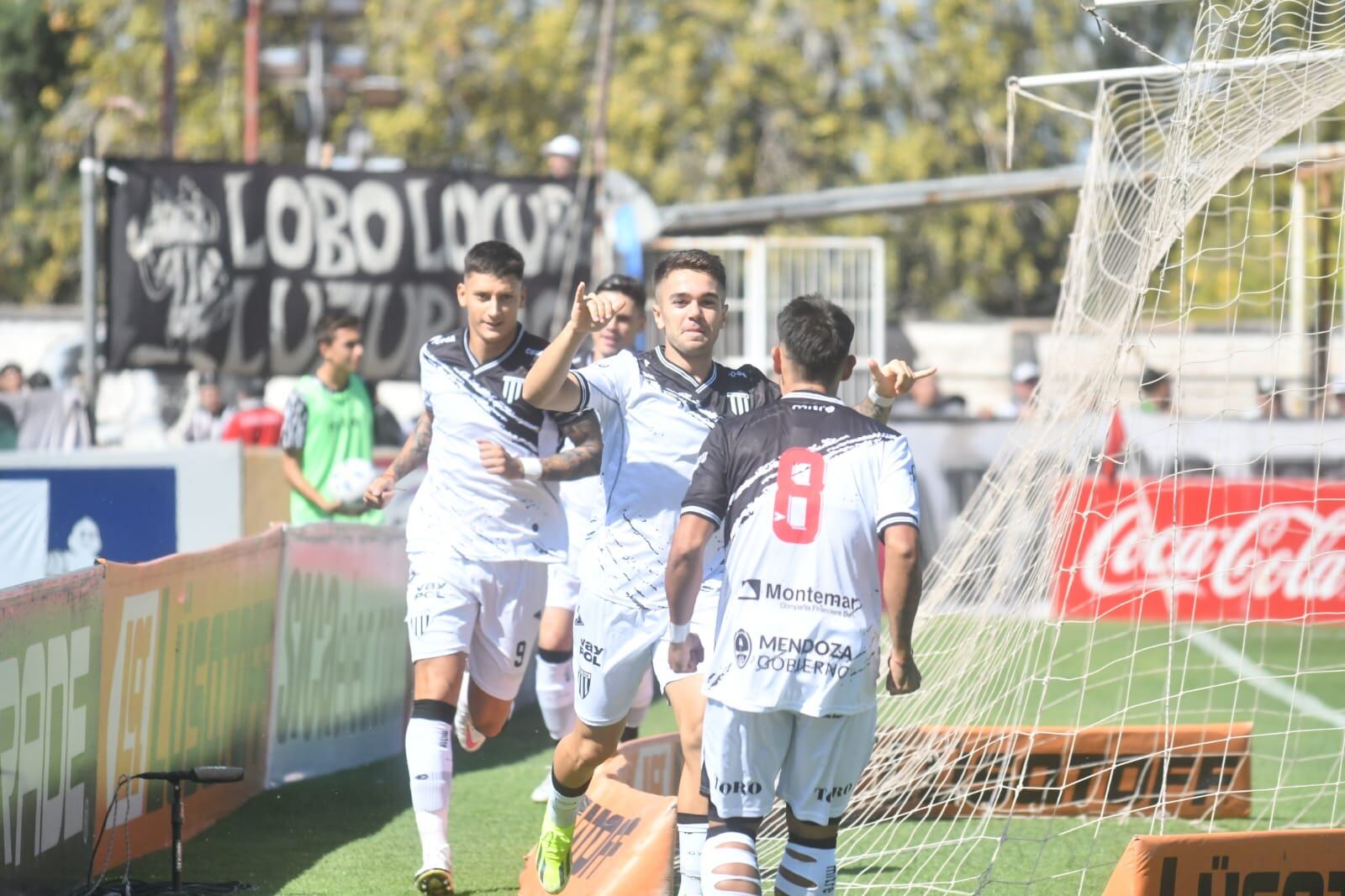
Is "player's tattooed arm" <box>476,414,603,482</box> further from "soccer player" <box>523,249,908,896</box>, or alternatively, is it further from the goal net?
the goal net

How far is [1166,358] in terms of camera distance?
27688mm

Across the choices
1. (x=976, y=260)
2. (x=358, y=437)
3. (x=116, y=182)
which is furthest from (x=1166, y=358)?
(x=358, y=437)

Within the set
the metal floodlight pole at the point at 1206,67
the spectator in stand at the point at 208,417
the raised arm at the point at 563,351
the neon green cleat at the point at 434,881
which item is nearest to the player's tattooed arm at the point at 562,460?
the raised arm at the point at 563,351

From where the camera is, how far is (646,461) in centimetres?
551

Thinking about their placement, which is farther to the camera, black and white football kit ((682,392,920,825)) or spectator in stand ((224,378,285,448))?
spectator in stand ((224,378,285,448))

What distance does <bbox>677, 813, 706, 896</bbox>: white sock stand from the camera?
16.9 ft

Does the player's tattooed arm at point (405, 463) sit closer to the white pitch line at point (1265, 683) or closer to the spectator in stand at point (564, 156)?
the white pitch line at point (1265, 683)

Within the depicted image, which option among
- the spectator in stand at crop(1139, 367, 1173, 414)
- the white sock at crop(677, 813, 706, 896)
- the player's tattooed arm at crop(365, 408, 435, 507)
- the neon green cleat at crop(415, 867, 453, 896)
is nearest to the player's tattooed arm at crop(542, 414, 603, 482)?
the player's tattooed arm at crop(365, 408, 435, 507)

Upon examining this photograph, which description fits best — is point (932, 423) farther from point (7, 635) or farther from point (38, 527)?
point (7, 635)

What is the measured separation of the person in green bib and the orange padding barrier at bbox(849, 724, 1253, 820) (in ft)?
11.2

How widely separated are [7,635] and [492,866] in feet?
6.98

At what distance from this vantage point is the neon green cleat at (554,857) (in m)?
5.59

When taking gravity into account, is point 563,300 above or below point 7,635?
above

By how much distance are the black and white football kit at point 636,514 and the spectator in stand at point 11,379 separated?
43.0 ft
